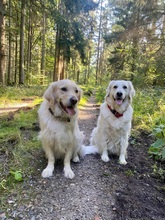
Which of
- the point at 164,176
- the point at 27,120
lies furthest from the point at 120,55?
the point at 164,176

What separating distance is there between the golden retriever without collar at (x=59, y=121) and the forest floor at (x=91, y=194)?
220 millimetres

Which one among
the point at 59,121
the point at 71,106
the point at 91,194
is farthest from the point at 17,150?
the point at 91,194

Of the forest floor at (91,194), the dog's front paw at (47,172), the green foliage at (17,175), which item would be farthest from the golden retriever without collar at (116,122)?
the green foliage at (17,175)

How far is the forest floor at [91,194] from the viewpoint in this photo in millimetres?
2045

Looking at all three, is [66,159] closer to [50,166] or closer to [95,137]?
[50,166]

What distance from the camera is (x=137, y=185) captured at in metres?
2.72

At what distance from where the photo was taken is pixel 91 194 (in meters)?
2.41

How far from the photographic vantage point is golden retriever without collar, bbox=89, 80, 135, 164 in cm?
345

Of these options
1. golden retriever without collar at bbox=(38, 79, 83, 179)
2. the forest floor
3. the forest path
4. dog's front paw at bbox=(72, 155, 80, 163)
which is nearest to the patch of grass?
the forest floor

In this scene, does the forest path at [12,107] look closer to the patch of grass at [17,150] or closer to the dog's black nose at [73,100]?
the patch of grass at [17,150]

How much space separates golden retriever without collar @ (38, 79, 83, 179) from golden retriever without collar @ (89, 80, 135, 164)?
79cm

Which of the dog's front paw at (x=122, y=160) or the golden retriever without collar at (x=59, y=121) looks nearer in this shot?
the golden retriever without collar at (x=59, y=121)

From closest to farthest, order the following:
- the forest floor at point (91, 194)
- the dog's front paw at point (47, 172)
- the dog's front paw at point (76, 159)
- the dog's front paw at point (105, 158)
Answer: the forest floor at point (91, 194), the dog's front paw at point (47, 172), the dog's front paw at point (76, 159), the dog's front paw at point (105, 158)

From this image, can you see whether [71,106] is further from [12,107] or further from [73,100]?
[12,107]
